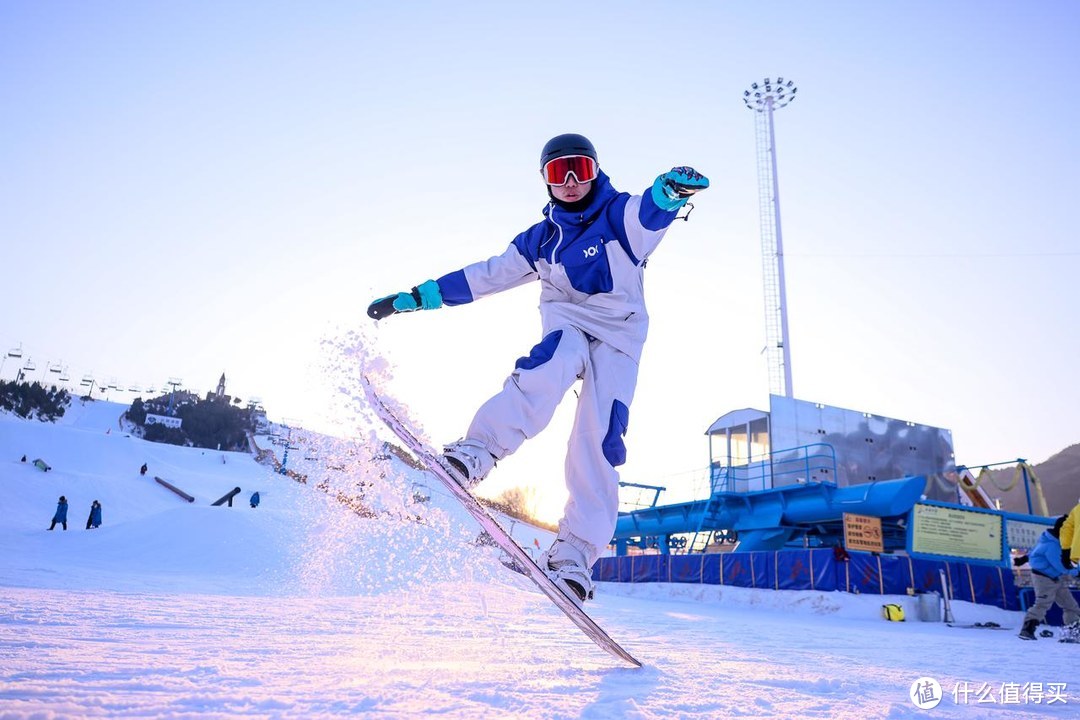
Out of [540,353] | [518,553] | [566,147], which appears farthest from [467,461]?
[566,147]

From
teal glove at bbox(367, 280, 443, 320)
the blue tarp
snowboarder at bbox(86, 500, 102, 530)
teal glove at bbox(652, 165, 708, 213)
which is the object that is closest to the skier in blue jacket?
teal glove at bbox(652, 165, 708, 213)

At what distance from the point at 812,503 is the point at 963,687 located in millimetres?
13793

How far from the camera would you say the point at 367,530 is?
13.8 m

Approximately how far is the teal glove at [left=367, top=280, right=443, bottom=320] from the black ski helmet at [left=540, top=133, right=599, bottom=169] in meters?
0.93

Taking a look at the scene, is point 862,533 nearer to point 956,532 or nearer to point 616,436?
point 956,532

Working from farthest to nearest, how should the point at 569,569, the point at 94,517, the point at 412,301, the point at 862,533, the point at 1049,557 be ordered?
the point at 94,517, the point at 862,533, the point at 1049,557, the point at 412,301, the point at 569,569

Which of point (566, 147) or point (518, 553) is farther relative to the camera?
point (566, 147)

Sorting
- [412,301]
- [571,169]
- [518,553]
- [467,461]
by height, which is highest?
[571,169]

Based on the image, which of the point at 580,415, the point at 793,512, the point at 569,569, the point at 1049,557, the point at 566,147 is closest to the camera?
the point at 569,569

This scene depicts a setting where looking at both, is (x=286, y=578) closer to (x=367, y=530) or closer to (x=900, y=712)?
(x=367, y=530)

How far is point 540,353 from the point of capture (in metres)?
3.09

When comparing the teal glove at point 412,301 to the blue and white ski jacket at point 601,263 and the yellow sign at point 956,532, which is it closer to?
the blue and white ski jacket at point 601,263

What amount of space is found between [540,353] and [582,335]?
0.30 metres

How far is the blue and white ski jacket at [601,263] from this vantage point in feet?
10.5
